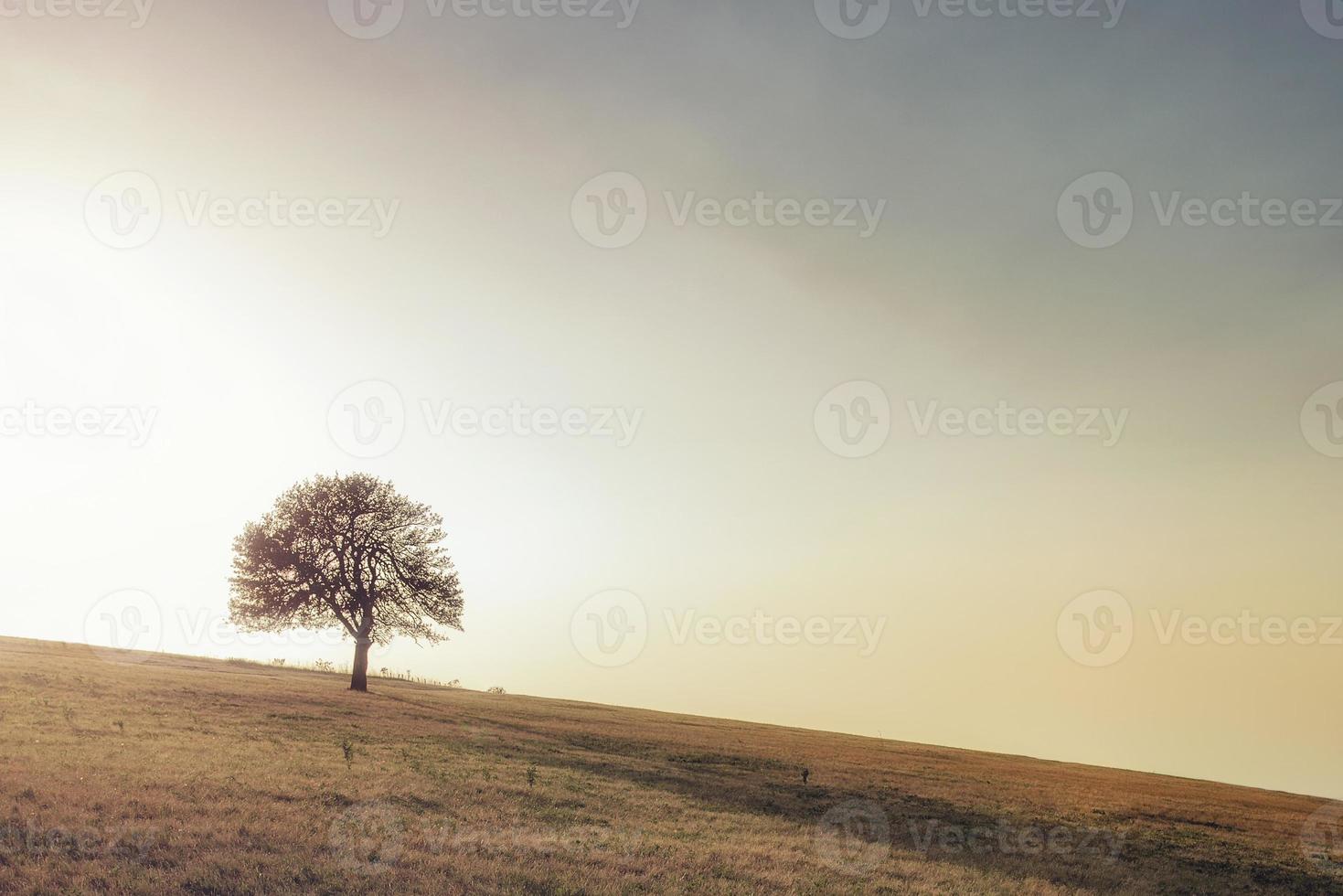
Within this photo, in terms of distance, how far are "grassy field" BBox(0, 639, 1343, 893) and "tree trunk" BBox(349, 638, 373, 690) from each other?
409 inches

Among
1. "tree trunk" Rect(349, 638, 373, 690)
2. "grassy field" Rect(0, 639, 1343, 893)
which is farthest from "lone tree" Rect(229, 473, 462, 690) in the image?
"grassy field" Rect(0, 639, 1343, 893)

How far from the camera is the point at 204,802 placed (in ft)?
62.7

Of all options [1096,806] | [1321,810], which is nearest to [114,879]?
[1096,806]

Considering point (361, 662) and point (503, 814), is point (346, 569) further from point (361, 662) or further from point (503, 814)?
point (503, 814)

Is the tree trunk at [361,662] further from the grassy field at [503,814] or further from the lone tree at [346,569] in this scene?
the grassy field at [503,814]

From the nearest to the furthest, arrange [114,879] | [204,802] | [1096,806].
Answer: [114,879] < [204,802] < [1096,806]

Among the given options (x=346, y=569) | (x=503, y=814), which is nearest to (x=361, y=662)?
Result: (x=346, y=569)

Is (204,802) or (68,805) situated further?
(204,802)

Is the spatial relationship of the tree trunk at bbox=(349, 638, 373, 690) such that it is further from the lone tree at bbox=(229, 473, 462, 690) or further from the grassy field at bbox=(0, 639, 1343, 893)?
the grassy field at bbox=(0, 639, 1343, 893)

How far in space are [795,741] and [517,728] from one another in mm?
23427

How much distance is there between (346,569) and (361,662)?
6.93 metres

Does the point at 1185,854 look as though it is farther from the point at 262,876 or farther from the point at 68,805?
the point at 68,805

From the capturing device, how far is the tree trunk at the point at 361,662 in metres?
58.2

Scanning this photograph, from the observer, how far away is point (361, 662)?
58969 mm
